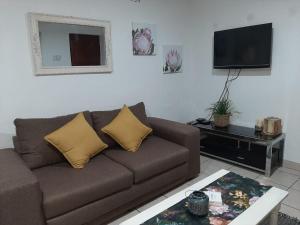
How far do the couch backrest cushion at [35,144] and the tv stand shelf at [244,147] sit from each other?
80.1 inches

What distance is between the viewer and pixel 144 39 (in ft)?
10.4

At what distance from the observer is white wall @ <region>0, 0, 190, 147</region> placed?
7.38 ft

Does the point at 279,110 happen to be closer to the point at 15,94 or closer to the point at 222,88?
the point at 222,88

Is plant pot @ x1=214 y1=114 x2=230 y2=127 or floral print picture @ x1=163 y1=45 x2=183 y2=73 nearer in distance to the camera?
plant pot @ x1=214 y1=114 x2=230 y2=127

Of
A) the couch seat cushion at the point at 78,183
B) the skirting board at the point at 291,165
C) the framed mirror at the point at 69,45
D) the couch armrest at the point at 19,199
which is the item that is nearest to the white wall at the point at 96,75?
the framed mirror at the point at 69,45

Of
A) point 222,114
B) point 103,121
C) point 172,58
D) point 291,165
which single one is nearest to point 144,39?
point 172,58

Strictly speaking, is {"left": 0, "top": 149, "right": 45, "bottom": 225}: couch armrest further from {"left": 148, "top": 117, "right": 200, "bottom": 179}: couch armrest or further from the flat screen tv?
the flat screen tv

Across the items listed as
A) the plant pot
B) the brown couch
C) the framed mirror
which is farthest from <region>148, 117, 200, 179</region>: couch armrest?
the framed mirror

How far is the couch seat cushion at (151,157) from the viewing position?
214 centimetres

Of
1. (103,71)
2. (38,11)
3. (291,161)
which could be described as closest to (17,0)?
(38,11)

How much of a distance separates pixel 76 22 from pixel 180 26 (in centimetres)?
171

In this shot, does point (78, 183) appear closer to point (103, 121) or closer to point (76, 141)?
point (76, 141)

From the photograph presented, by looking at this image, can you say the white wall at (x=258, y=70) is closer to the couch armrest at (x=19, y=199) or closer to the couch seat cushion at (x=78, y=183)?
the couch seat cushion at (x=78, y=183)

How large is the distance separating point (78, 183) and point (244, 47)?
2.59 meters
